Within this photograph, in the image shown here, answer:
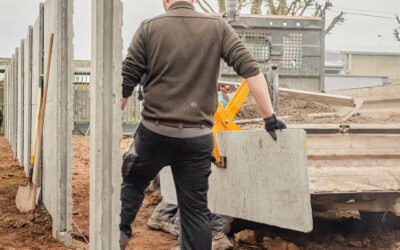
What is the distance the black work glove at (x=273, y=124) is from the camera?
3387 millimetres

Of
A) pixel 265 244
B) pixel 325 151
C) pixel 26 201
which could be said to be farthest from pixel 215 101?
pixel 26 201

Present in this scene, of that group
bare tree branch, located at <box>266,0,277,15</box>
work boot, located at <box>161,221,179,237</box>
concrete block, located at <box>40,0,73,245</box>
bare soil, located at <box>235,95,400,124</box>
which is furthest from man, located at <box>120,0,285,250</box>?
bare tree branch, located at <box>266,0,277,15</box>

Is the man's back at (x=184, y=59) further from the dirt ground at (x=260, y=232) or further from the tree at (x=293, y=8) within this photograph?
the tree at (x=293, y=8)

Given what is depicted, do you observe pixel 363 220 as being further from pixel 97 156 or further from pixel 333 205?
pixel 97 156

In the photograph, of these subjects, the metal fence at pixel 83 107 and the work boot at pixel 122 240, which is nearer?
the work boot at pixel 122 240

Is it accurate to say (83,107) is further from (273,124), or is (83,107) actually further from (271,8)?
(273,124)

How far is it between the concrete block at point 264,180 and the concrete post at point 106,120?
53.0 inches

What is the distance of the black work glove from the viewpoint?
339 cm

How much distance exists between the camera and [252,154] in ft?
12.6

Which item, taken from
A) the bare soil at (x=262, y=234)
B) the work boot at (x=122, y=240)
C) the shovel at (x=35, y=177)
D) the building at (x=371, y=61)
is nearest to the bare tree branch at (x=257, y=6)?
→ the bare soil at (x=262, y=234)

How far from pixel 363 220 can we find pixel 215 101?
9.43 feet

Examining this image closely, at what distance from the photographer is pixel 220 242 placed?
436 centimetres

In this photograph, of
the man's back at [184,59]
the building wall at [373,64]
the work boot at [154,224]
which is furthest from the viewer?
the building wall at [373,64]

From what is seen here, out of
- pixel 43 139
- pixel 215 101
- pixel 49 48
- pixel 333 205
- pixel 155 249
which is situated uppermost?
pixel 49 48
